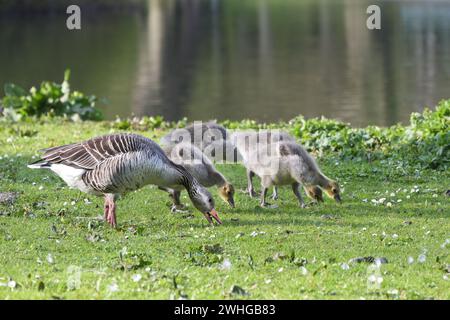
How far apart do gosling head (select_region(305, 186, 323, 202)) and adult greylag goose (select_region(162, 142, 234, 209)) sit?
3.58 ft

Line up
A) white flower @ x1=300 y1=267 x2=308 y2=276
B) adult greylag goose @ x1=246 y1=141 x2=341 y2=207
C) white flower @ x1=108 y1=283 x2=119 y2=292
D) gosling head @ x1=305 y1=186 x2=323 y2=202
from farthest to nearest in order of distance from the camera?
gosling head @ x1=305 y1=186 x2=323 y2=202, adult greylag goose @ x1=246 y1=141 x2=341 y2=207, white flower @ x1=300 y1=267 x2=308 y2=276, white flower @ x1=108 y1=283 x2=119 y2=292

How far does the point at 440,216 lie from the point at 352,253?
250 cm

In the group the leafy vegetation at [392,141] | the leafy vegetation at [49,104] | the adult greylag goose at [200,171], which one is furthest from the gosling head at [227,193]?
the leafy vegetation at [49,104]

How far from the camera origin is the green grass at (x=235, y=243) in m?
7.43

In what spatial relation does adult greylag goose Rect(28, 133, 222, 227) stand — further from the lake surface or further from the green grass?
the lake surface

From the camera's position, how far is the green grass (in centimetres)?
743

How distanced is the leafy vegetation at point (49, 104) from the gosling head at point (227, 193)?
29.8 ft

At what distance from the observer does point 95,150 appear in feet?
34.4

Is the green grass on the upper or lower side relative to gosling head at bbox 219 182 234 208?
lower

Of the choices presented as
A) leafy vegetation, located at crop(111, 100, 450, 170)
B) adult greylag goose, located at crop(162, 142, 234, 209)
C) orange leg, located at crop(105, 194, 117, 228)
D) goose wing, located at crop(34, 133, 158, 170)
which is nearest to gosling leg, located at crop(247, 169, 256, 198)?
adult greylag goose, located at crop(162, 142, 234, 209)

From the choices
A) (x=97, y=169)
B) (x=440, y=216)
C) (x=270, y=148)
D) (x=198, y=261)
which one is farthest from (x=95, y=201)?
(x=440, y=216)
